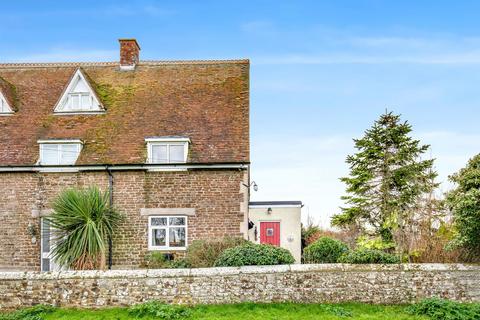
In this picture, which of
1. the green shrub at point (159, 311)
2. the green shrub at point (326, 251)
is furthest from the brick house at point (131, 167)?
the green shrub at point (159, 311)

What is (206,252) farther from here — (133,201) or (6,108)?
(6,108)

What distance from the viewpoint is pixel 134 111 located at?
2267cm

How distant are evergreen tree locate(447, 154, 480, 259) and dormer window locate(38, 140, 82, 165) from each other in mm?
14103

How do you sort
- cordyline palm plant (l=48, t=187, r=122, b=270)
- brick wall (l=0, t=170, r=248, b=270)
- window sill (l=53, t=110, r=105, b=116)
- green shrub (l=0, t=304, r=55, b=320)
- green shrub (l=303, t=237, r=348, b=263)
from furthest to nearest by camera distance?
window sill (l=53, t=110, r=105, b=116), brick wall (l=0, t=170, r=248, b=270), green shrub (l=303, t=237, r=348, b=263), cordyline palm plant (l=48, t=187, r=122, b=270), green shrub (l=0, t=304, r=55, b=320)

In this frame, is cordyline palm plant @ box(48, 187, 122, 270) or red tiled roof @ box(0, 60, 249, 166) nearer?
cordyline palm plant @ box(48, 187, 122, 270)

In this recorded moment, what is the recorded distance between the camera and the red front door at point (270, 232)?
2630cm

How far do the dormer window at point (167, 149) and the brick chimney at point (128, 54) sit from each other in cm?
647

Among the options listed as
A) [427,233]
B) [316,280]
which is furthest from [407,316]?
[427,233]

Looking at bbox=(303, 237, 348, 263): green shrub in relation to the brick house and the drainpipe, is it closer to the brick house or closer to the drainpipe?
the brick house

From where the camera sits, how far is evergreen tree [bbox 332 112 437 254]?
1176 inches

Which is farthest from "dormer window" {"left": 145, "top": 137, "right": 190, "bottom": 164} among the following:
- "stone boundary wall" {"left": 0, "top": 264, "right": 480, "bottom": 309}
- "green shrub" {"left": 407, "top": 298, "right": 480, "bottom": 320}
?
→ "green shrub" {"left": 407, "top": 298, "right": 480, "bottom": 320}

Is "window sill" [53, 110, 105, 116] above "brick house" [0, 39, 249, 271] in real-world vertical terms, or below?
above

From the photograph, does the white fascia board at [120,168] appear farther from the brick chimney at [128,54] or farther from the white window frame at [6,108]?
the brick chimney at [128,54]

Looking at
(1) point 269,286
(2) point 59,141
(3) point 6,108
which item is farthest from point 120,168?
(1) point 269,286
